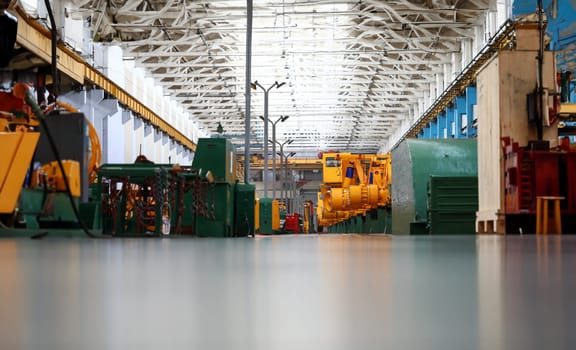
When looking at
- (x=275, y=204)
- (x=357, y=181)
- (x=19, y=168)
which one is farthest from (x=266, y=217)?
(x=19, y=168)

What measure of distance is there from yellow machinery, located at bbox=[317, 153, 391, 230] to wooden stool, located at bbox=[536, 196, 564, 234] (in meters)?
10.7

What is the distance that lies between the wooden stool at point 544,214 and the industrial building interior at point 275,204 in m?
0.04

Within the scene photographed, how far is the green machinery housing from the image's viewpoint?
1091 centimetres

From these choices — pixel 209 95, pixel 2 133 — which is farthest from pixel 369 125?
pixel 2 133

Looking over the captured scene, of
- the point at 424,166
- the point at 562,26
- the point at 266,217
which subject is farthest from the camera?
the point at 266,217

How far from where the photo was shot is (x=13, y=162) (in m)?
8.46

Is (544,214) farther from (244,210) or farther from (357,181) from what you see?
(357,181)

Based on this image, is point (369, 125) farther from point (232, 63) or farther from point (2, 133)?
point (2, 133)

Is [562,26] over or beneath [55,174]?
over

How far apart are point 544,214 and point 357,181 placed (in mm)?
14691

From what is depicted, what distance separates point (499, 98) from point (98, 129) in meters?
16.6

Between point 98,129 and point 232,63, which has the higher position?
point 232,63

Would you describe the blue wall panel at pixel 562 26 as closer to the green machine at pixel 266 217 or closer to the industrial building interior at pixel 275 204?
the industrial building interior at pixel 275 204

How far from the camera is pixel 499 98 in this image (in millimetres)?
10219
